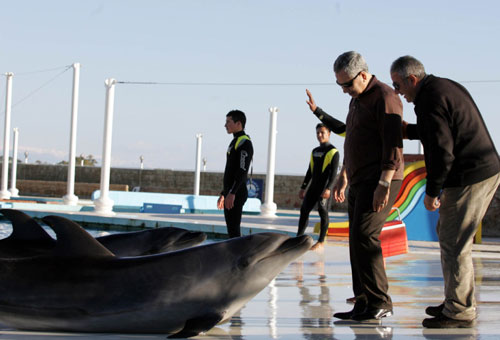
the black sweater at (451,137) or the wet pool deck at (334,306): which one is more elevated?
the black sweater at (451,137)

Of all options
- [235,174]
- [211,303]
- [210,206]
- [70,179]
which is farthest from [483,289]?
[210,206]

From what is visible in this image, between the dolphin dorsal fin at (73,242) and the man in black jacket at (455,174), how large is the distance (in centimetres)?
180

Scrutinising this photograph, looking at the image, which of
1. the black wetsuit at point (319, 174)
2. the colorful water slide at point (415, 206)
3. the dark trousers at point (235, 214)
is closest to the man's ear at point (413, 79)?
the dark trousers at point (235, 214)

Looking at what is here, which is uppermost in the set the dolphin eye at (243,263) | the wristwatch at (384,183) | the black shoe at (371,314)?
the wristwatch at (384,183)

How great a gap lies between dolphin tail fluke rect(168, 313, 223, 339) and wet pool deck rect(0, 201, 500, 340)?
A: 12 centimetres

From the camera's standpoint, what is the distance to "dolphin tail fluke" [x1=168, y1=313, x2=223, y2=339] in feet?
11.2

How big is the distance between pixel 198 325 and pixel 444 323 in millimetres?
1390

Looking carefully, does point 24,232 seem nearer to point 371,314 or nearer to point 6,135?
point 371,314

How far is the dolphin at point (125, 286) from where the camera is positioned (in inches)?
140

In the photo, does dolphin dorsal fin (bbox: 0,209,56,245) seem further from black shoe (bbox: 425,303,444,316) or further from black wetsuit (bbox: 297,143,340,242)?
black wetsuit (bbox: 297,143,340,242)

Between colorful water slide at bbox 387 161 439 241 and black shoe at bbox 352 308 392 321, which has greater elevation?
colorful water slide at bbox 387 161 439 241

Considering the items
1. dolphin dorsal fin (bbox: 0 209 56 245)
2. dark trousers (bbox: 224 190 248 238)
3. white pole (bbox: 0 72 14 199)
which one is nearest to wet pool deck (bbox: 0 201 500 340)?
dolphin dorsal fin (bbox: 0 209 56 245)

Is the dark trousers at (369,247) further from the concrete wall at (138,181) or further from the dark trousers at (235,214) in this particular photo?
the concrete wall at (138,181)

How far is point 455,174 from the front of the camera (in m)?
3.93
